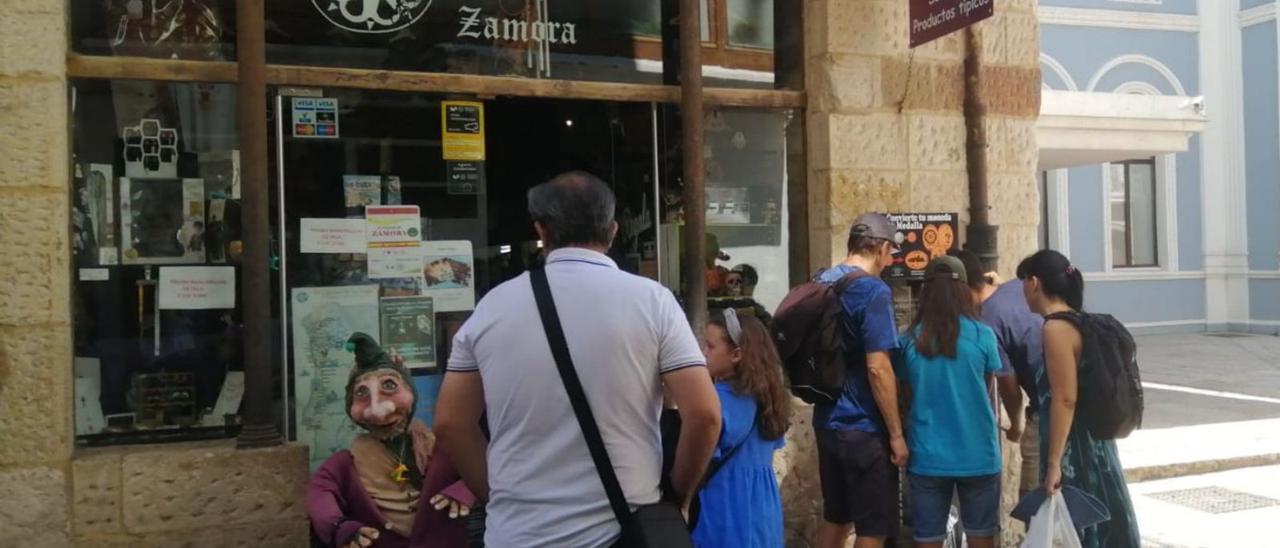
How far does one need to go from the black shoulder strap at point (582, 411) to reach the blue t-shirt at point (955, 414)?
2.23 metres

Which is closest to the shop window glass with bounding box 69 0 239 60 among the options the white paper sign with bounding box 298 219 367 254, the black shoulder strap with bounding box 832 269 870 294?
the white paper sign with bounding box 298 219 367 254

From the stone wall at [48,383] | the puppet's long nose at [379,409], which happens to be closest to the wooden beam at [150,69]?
the stone wall at [48,383]

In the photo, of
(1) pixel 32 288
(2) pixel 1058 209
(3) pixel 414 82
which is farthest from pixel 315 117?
(2) pixel 1058 209

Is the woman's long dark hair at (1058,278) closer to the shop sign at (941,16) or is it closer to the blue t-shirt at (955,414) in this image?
the blue t-shirt at (955,414)

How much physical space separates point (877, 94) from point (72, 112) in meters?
4.01

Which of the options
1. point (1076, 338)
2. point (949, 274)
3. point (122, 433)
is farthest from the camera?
point (122, 433)

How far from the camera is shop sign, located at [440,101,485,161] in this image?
17.2 ft

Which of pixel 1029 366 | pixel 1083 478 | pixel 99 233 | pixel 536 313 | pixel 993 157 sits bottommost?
pixel 1083 478

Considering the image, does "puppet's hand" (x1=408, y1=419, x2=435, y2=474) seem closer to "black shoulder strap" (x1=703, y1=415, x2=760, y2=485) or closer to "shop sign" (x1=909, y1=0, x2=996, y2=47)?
"black shoulder strap" (x1=703, y1=415, x2=760, y2=485)

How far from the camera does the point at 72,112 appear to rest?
4543 millimetres

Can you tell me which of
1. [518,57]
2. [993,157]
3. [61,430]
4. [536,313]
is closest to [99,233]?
[61,430]

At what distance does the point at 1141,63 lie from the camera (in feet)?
60.8

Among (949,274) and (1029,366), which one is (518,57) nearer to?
(949,274)

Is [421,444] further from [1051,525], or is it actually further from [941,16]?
[941,16]
